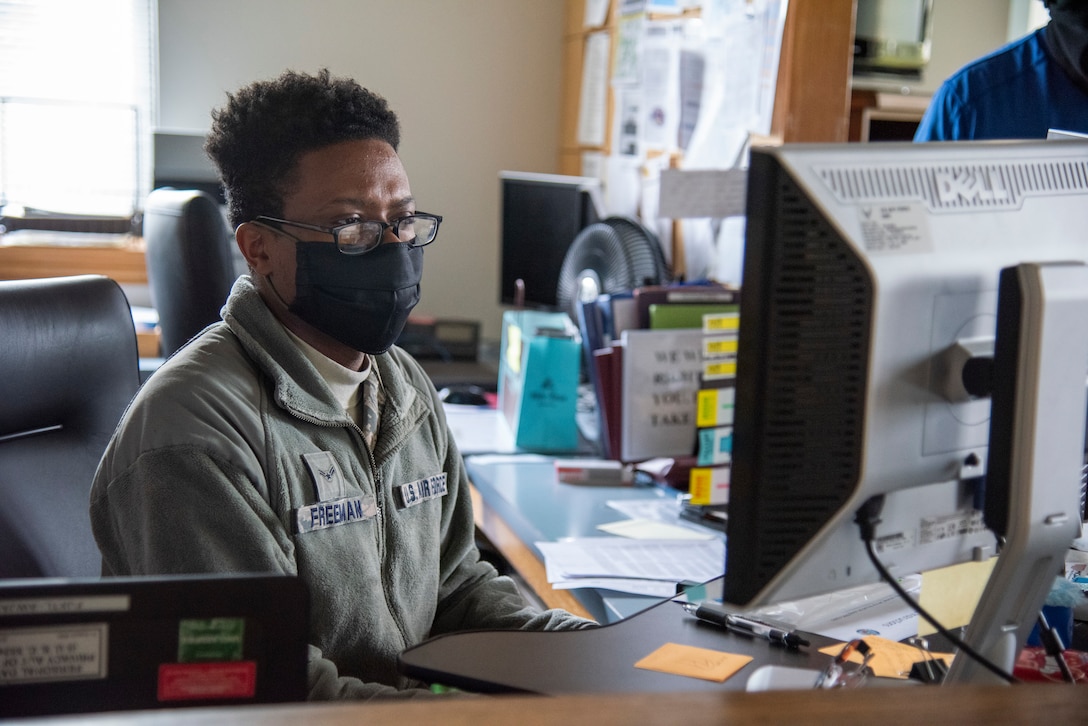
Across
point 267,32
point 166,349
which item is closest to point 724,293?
point 166,349

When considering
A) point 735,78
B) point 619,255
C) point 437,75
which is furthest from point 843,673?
point 437,75

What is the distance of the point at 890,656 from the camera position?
1.14 meters

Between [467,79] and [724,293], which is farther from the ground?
[467,79]

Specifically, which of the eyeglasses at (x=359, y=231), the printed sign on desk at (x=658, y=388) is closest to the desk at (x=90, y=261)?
the printed sign on desk at (x=658, y=388)

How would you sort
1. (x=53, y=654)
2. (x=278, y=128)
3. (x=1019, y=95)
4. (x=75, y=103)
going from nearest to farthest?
(x=53, y=654)
(x=278, y=128)
(x=1019, y=95)
(x=75, y=103)

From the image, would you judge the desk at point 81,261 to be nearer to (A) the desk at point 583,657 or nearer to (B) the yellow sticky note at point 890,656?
(A) the desk at point 583,657

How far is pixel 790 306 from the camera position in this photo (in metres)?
0.77

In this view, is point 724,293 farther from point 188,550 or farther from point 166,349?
point 188,550

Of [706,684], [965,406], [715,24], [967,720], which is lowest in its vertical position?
[706,684]

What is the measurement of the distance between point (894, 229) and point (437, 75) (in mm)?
3432

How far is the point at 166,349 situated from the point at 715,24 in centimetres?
154

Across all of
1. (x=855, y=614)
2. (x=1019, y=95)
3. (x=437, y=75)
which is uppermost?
(x=437, y=75)

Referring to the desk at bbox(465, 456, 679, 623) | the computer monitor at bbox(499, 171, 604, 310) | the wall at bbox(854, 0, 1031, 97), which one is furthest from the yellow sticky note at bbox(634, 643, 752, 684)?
the wall at bbox(854, 0, 1031, 97)

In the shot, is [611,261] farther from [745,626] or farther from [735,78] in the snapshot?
[745,626]
